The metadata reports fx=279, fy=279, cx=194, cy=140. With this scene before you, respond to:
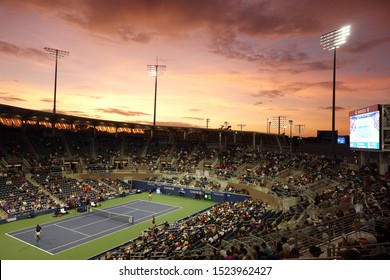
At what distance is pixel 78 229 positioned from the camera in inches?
790

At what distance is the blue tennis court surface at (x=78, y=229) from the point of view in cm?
1710

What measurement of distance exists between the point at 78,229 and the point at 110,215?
160 inches

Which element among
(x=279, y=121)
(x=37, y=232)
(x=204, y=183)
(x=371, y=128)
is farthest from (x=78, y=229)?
(x=279, y=121)

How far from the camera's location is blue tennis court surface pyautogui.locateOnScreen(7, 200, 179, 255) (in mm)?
17097

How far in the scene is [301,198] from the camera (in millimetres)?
20656

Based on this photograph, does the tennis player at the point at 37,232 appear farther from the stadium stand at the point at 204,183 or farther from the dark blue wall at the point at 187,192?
the dark blue wall at the point at 187,192

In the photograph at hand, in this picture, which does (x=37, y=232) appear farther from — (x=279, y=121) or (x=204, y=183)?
(x=279, y=121)

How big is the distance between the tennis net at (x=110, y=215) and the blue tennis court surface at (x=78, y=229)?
15.2 inches

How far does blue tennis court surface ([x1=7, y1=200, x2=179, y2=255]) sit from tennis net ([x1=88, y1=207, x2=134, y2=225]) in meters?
0.39

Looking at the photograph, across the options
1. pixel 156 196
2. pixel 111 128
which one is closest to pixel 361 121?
pixel 156 196

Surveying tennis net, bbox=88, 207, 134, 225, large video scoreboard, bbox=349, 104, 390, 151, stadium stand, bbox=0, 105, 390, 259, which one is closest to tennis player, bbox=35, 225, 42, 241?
stadium stand, bbox=0, 105, 390, 259

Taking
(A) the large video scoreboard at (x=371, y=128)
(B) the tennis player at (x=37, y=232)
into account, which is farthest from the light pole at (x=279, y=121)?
(B) the tennis player at (x=37, y=232)

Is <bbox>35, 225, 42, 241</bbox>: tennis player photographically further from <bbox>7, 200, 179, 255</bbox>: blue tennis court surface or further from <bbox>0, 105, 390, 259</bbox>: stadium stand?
<bbox>0, 105, 390, 259</bbox>: stadium stand

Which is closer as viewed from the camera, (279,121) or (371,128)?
(371,128)
